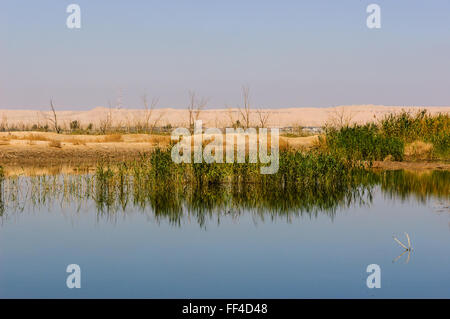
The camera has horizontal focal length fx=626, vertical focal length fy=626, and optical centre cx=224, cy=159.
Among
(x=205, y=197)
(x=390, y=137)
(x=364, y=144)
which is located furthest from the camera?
(x=390, y=137)

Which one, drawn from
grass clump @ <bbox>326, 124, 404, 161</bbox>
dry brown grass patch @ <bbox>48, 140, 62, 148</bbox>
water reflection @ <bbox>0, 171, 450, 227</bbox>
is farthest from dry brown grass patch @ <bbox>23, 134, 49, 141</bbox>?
grass clump @ <bbox>326, 124, 404, 161</bbox>

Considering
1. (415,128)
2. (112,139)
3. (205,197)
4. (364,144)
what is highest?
(415,128)

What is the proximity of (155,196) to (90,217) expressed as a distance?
1.87 metres

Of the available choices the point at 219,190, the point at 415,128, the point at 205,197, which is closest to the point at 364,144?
the point at 415,128

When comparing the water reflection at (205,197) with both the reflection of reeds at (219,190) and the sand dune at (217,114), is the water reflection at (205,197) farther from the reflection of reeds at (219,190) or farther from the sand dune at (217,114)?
the sand dune at (217,114)

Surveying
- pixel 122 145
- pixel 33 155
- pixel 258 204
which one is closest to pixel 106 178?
pixel 258 204

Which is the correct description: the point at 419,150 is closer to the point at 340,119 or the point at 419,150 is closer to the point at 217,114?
the point at 340,119

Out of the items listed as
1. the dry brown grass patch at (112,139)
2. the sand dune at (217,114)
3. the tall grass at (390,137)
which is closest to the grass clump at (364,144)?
the tall grass at (390,137)
